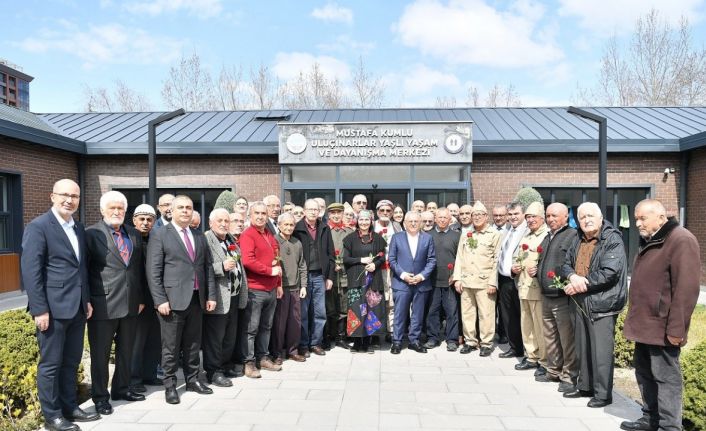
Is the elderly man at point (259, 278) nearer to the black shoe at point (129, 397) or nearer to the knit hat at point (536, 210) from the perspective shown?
the black shoe at point (129, 397)

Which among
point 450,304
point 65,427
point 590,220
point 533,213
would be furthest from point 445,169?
point 65,427

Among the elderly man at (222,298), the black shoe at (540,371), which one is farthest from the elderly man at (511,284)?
the elderly man at (222,298)

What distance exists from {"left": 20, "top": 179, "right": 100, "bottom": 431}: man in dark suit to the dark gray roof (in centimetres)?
860

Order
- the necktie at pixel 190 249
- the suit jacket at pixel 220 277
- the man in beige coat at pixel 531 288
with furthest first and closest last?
1. the man in beige coat at pixel 531 288
2. the suit jacket at pixel 220 277
3. the necktie at pixel 190 249

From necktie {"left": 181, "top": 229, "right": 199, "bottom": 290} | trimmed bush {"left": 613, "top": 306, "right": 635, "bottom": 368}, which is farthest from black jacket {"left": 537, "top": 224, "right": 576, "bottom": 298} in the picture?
necktie {"left": 181, "top": 229, "right": 199, "bottom": 290}

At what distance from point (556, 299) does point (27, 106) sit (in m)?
103

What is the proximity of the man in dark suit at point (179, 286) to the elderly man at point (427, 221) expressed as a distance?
3.13 metres

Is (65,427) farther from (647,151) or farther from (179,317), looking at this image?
(647,151)

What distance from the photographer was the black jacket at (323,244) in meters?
5.98

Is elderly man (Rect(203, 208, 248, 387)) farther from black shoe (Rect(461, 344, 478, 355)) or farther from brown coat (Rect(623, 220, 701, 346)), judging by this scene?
brown coat (Rect(623, 220, 701, 346))

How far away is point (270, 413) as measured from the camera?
165 inches

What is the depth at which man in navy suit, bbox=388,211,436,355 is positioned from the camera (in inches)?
246

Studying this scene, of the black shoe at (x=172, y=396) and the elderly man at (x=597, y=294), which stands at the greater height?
the elderly man at (x=597, y=294)

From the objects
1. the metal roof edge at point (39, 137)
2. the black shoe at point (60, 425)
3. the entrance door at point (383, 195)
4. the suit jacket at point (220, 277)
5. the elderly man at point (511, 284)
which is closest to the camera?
the black shoe at point (60, 425)
